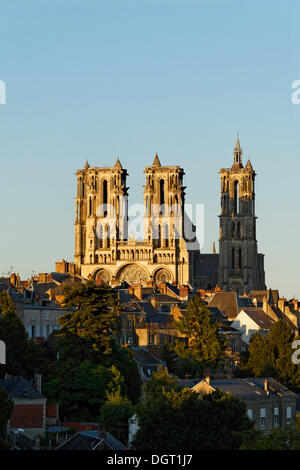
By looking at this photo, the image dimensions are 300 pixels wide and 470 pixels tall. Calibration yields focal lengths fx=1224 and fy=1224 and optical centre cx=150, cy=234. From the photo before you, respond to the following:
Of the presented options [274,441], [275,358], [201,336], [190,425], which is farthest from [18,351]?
[275,358]

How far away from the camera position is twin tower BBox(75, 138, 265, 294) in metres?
159

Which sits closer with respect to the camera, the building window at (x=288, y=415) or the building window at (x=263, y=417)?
the building window at (x=263, y=417)

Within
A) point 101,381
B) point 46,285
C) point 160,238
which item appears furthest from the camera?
point 160,238

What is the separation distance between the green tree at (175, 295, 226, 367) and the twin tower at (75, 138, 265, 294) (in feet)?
216

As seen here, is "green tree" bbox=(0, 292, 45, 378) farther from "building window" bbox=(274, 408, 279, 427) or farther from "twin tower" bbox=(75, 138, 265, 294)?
"twin tower" bbox=(75, 138, 265, 294)

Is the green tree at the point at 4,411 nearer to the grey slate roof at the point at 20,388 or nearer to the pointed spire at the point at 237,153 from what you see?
the grey slate roof at the point at 20,388

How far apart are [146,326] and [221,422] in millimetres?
34872

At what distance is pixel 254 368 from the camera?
3398 inches

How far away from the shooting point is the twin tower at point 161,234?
159125 mm

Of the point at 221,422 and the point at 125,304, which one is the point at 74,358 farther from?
the point at 125,304

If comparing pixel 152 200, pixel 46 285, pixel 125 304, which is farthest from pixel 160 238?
pixel 125 304

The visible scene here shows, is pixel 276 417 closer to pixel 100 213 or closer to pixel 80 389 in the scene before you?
pixel 80 389

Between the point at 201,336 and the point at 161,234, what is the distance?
71547 millimetres
